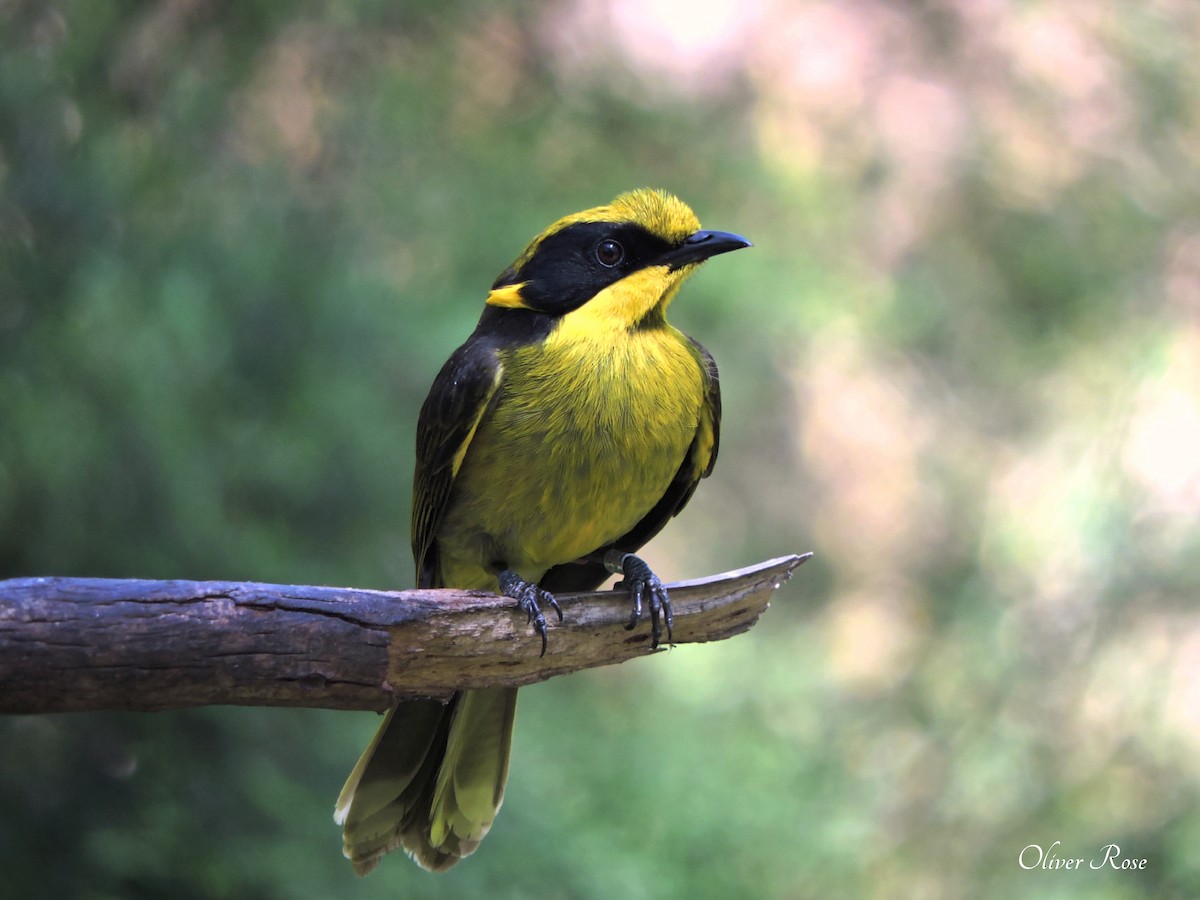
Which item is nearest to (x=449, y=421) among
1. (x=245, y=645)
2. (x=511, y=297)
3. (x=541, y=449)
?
(x=541, y=449)

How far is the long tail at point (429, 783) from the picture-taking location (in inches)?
144

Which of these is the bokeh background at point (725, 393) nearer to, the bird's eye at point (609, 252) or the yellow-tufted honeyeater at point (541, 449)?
the yellow-tufted honeyeater at point (541, 449)

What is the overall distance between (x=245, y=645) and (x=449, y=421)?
1.14 metres

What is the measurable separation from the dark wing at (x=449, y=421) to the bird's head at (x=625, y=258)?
284 mm

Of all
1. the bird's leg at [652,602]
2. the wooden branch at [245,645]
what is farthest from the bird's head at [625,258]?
the wooden branch at [245,645]

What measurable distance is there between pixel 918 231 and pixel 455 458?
6.85m

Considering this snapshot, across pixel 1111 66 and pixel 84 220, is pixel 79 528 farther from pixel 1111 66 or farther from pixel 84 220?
pixel 1111 66

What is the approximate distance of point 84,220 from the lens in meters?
5.58

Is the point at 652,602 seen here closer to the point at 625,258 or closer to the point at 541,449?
the point at 541,449

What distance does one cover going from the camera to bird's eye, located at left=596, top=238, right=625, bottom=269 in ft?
11.8

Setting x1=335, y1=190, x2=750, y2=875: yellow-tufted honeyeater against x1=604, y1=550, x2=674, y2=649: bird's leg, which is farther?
x1=335, y1=190, x2=750, y2=875: yellow-tufted honeyeater

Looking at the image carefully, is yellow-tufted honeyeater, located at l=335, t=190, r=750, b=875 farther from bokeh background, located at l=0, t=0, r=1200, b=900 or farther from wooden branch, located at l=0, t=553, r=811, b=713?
bokeh background, located at l=0, t=0, r=1200, b=900

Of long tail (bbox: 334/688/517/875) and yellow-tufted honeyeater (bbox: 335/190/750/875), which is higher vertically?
yellow-tufted honeyeater (bbox: 335/190/750/875)

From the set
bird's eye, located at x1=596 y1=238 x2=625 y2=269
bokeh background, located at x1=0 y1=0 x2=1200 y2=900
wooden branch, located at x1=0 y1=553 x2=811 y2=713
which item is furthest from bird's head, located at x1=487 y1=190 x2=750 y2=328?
bokeh background, located at x1=0 y1=0 x2=1200 y2=900
